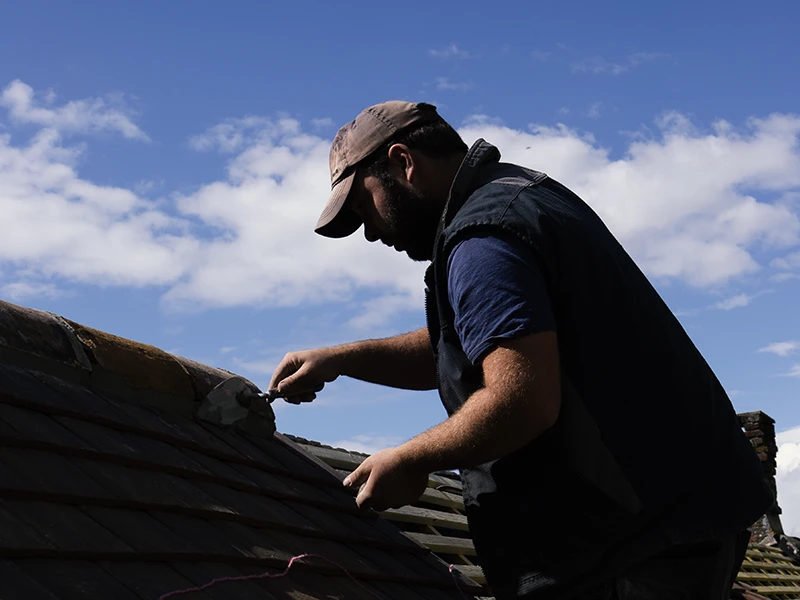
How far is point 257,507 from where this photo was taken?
2947 mm

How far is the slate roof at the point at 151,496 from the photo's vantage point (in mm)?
2014

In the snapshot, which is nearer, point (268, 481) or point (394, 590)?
point (394, 590)

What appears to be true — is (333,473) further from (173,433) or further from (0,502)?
(0,502)

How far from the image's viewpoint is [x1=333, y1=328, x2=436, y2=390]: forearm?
11.4 ft

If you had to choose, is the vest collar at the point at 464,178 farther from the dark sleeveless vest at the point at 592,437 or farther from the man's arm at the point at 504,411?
the man's arm at the point at 504,411

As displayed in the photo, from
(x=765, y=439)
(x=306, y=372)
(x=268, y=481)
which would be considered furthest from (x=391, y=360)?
(x=765, y=439)

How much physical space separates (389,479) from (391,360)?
1.05m

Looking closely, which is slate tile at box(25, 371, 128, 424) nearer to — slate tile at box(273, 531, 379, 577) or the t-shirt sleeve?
slate tile at box(273, 531, 379, 577)

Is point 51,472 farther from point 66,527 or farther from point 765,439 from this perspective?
point 765,439

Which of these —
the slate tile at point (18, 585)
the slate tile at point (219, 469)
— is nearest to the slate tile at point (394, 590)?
the slate tile at point (219, 469)

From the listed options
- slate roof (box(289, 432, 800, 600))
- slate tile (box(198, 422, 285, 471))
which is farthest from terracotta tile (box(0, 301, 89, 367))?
slate roof (box(289, 432, 800, 600))

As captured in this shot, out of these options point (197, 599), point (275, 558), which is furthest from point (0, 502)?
point (275, 558)

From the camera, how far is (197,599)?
2.10m

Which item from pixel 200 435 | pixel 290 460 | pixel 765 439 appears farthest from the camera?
pixel 765 439
